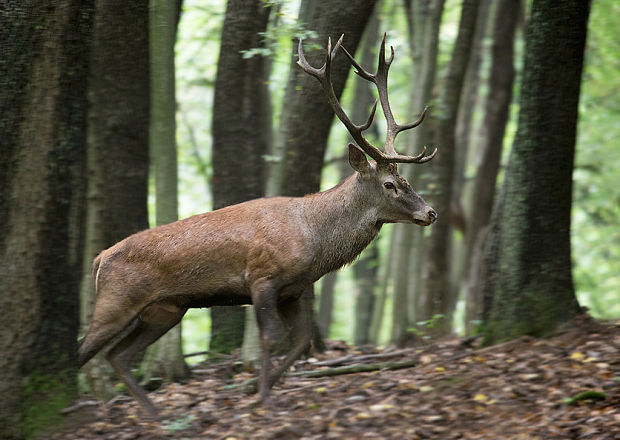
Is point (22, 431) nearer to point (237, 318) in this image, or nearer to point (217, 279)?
point (217, 279)

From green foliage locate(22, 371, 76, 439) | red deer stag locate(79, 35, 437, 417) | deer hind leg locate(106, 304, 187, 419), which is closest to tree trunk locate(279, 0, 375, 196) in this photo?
red deer stag locate(79, 35, 437, 417)

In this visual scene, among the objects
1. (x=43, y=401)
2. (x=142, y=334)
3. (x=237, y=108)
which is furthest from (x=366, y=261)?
(x=43, y=401)

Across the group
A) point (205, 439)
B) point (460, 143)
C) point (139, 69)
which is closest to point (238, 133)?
point (139, 69)

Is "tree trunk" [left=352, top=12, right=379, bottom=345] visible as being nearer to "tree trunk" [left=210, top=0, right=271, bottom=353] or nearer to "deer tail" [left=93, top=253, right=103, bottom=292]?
"tree trunk" [left=210, top=0, right=271, bottom=353]

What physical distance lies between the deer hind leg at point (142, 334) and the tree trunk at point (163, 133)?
77cm

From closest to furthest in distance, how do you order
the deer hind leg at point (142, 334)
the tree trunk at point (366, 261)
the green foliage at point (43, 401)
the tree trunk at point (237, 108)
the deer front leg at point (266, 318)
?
the green foliage at point (43, 401) < the deer front leg at point (266, 318) < the deer hind leg at point (142, 334) < the tree trunk at point (237, 108) < the tree trunk at point (366, 261)

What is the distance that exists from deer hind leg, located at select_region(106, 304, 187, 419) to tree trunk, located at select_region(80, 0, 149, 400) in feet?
2.82

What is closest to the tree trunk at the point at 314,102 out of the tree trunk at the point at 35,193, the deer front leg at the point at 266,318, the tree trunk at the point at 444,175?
the deer front leg at the point at 266,318

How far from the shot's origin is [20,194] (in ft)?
23.0

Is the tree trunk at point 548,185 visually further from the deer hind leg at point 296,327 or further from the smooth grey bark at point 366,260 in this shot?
the smooth grey bark at point 366,260

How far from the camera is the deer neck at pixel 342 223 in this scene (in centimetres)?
823

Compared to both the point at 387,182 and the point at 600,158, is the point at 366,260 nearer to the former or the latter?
the point at 600,158

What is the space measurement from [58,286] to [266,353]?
2.05 metres

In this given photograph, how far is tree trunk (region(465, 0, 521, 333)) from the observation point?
1569 centimetres
